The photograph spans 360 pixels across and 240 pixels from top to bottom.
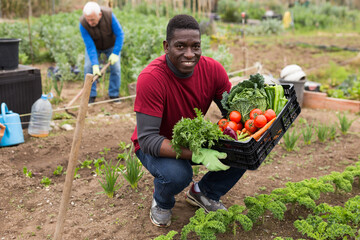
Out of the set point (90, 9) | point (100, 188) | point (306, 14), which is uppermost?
point (306, 14)

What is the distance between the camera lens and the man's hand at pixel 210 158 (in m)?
2.17

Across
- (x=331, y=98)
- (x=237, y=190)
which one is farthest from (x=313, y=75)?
(x=237, y=190)

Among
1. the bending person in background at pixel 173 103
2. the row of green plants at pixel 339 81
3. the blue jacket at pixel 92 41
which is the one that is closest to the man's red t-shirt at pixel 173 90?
the bending person in background at pixel 173 103

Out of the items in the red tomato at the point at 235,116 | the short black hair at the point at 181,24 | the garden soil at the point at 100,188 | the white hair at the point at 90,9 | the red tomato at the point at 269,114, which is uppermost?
the white hair at the point at 90,9

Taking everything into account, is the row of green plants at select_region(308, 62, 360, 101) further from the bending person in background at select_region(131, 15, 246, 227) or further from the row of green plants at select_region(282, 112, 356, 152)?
the bending person in background at select_region(131, 15, 246, 227)

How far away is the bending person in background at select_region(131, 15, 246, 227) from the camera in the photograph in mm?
2414

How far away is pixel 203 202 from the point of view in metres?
2.97

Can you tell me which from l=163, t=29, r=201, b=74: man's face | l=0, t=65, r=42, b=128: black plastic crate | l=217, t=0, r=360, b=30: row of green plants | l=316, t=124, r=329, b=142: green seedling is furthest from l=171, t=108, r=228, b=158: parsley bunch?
l=217, t=0, r=360, b=30: row of green plants

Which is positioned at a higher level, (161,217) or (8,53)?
(8,53)

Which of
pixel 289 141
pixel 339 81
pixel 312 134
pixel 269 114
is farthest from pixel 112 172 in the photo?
pixel 339 81

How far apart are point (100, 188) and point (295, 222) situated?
1685 millimetres

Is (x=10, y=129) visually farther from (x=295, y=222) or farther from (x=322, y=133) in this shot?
(x=322, y=133)

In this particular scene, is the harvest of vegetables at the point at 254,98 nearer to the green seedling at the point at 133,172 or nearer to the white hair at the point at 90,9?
the green seedling at the point at 133,172

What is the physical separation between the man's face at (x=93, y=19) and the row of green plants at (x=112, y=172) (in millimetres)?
1839
